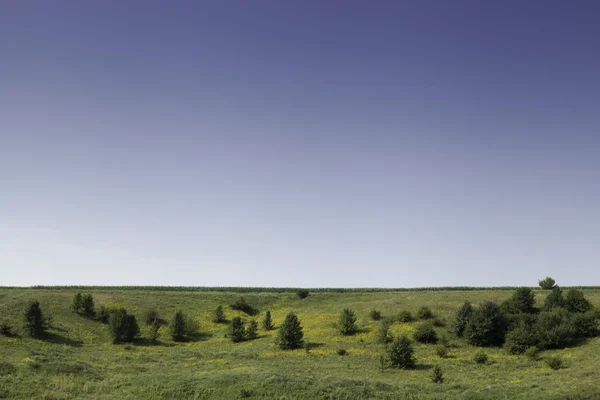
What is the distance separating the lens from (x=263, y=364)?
1750 inches

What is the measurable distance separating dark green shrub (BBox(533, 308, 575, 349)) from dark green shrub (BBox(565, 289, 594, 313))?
25.7ft

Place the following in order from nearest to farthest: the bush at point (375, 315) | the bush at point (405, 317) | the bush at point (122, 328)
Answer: the bush at point (122, 328), the bush at point (405, 317), the bush at point (375, 315)

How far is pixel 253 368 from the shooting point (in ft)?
133

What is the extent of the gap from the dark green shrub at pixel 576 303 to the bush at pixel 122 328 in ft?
203

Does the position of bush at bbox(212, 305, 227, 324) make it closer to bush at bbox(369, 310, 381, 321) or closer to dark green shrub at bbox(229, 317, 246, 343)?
dark green shrub at bbox(229, 317, 246, 343)

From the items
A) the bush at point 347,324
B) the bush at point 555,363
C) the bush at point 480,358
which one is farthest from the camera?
the bush at point 347,324

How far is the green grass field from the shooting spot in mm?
32562

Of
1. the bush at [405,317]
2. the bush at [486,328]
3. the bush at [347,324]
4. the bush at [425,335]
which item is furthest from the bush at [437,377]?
the bush at [405,317]

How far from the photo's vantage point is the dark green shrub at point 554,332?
48.9m

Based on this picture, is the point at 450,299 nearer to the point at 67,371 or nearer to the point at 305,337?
the point at 305,337

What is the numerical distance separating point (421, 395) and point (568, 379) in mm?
13278

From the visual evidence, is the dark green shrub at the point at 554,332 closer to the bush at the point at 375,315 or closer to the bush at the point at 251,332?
the bush at the point at 375,315

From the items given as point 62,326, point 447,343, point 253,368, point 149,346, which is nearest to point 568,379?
point 447,343

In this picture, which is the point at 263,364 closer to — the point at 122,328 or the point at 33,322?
the point at 122,328
